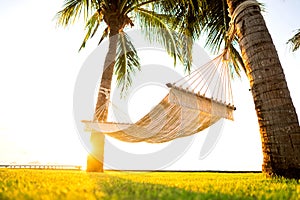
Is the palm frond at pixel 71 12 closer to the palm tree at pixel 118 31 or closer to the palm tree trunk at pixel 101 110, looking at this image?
the palm tree at pixel 118 31

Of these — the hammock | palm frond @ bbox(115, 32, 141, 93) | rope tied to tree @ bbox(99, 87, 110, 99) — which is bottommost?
the hammock

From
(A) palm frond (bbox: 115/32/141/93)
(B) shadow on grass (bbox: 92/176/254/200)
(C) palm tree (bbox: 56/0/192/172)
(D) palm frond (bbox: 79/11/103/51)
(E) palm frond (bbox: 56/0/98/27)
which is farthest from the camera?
(D) palm frond (bbox: 79/11/103/51)

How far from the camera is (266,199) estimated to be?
3.73ft

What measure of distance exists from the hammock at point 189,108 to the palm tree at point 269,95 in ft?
2.83

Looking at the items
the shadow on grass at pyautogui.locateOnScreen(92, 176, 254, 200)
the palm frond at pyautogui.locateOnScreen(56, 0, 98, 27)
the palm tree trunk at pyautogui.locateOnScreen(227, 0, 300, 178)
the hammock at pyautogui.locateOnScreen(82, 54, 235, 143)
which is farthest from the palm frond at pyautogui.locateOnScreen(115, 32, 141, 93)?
the shadow on grass at pyautogui.locateOnScreen(92, 176, 254, 200)

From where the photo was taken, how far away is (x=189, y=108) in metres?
3.44

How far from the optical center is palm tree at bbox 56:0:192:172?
4.99 meters

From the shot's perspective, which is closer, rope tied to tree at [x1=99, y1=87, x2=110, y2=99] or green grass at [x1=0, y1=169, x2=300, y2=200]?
green grass at [x1=0, y1=169, x2=300, y2=200]

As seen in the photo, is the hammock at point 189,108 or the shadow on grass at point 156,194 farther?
the hammock at point 189,108

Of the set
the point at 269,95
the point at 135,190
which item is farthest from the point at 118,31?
the point at 135,190

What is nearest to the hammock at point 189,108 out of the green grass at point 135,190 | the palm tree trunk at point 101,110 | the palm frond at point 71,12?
the palm tree trunk at point 101,110

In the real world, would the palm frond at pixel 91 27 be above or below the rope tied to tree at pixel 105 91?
above

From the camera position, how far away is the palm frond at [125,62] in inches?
242

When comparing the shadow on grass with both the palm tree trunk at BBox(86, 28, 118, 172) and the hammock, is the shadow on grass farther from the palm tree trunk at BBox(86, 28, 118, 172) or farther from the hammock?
the palm tree trunk at BBox(86, 28, 118, 172)
